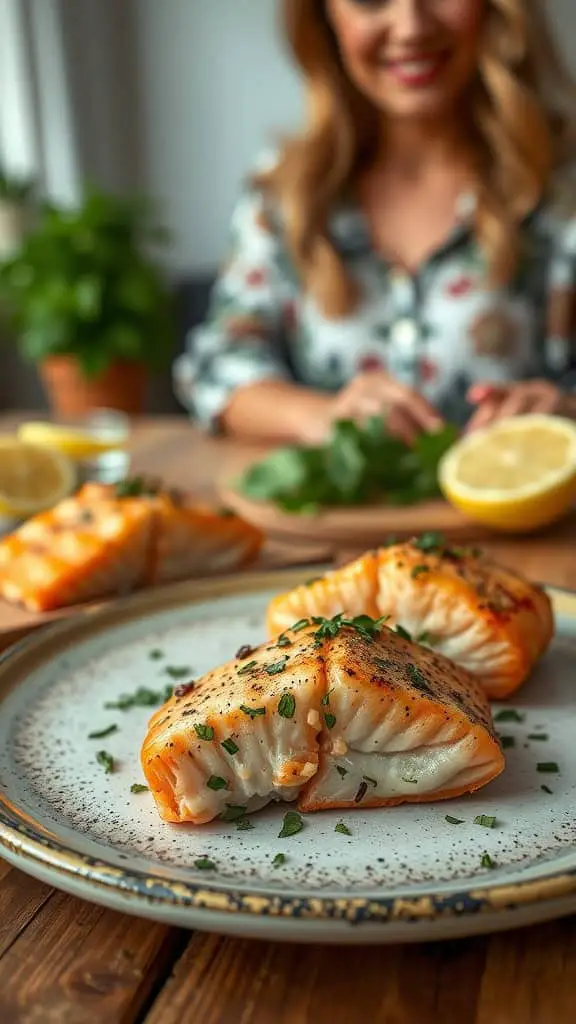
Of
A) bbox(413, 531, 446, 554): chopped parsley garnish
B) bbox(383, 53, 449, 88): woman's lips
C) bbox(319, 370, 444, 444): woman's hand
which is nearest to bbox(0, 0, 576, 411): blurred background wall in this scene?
bbox(383, 53, 449, 88): woman's lips

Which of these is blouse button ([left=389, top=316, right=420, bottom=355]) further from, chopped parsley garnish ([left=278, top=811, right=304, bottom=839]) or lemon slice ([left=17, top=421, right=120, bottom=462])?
chopped parsley garnish ([left=278, top=811, right=304, bottom=839])

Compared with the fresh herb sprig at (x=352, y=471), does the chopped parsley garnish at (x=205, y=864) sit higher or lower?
higher

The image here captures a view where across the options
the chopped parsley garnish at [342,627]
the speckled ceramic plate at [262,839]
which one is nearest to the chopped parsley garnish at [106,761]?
the speckled ceramic plate at [262,839]

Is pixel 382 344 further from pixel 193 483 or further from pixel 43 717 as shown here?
pixel 43 717

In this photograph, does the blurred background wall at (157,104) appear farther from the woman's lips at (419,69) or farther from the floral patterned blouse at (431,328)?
the woman's lips at (419,69)

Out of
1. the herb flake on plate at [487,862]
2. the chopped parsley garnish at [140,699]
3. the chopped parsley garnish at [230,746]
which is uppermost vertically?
the chopped parsley garnish at [230,746]

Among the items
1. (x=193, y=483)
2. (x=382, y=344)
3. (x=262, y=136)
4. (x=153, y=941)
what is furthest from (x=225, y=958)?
(x=262, y=136)
